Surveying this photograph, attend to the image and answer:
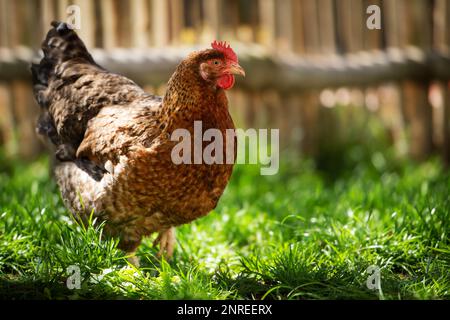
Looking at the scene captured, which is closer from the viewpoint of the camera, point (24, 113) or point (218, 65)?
point (218, 65)

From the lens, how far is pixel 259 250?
3.80m

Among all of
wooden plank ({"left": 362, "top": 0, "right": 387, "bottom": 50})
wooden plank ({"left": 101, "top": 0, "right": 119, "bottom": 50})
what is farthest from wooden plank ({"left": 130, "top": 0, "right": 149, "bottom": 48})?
wooden plank ({"left": 362, "top": 0, "right": 387, "bottom": 50})

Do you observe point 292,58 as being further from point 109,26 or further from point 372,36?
point 109,26

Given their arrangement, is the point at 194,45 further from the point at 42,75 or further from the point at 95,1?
the point at 42,75

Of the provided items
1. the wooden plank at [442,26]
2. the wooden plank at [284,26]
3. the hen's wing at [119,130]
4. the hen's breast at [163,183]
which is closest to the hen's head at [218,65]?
the hen's breast at [163,183]

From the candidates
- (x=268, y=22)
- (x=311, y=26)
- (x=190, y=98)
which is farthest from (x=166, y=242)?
(x=311, y=26)

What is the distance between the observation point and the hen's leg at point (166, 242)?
3.63 meters

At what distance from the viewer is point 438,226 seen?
362 cm

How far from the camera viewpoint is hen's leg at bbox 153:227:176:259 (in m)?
3.63

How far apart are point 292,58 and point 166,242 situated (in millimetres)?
3222

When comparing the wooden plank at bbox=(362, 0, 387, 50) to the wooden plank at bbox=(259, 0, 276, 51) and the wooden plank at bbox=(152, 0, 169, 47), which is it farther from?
the wooden plank at bbox=(152, 0, 169, 47)

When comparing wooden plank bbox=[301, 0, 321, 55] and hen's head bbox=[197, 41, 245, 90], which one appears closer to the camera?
hen's head bbox=[197, 41, 245, 90]

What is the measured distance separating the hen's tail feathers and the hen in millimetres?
419

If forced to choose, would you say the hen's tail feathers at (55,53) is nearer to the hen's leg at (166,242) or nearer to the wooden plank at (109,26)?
the hen's leg at (166,242)
